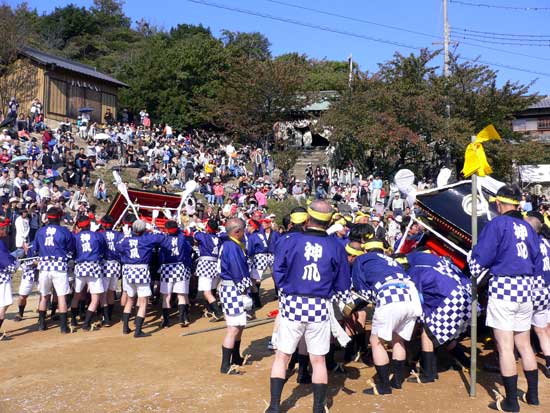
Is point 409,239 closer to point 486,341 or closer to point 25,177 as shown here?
point 486,341

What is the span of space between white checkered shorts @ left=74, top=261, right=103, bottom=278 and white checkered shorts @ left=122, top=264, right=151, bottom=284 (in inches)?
25.2

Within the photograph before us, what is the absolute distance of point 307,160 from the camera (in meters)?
33.6

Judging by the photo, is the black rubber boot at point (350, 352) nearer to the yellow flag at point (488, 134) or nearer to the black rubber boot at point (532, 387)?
the black rubber boot at point (532, 387)

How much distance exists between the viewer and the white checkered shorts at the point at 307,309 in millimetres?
5273

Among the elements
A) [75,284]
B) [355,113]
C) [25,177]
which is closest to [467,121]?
[355,113]

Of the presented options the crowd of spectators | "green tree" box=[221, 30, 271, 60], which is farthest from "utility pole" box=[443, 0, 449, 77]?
"green tree" box=[221, 30, 271, 60]

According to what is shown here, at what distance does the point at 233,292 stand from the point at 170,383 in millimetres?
1309

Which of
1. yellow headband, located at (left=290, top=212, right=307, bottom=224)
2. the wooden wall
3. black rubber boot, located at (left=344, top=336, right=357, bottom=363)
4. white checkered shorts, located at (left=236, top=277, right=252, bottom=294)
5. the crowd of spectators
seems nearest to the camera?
yellow headband, located at (left=290, top=212, right=307, bottom=224)

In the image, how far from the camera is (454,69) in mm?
27984

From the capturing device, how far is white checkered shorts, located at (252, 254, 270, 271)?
11305mm

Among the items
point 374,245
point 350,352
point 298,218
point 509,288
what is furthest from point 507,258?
point 350,352

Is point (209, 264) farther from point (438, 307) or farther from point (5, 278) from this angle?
point (438, 307)

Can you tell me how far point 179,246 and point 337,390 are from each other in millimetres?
4378

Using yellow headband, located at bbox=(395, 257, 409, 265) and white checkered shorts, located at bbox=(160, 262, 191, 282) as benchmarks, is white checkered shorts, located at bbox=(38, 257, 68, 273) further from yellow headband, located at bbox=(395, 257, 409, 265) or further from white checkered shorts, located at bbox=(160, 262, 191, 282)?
yellow headband, located at bbox=(395, 257, 409, 265)
